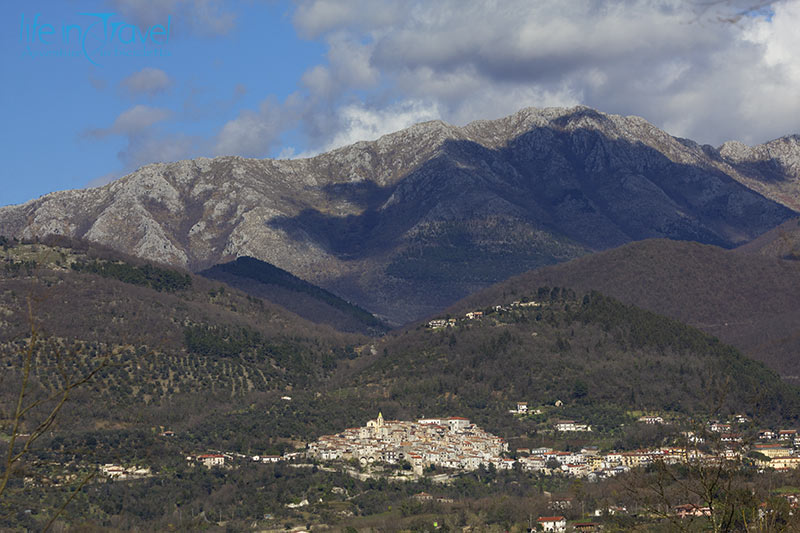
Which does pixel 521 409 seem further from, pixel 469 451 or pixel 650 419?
pixel 469 451

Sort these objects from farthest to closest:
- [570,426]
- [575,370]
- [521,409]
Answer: [575,370], [521,409], [570,426]

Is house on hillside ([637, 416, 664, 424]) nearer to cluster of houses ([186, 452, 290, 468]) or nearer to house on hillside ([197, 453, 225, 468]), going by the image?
cluster of houses ([186, 452, 290, 468])

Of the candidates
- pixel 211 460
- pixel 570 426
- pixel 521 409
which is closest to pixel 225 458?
pixel 211 460

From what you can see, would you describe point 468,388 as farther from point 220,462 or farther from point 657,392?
point 220,462

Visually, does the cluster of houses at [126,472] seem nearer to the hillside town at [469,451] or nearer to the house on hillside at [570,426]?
the hillside town at [469,451]

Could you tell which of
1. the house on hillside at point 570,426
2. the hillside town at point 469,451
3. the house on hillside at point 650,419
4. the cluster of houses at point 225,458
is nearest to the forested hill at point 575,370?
the house on hillside at point 570,426

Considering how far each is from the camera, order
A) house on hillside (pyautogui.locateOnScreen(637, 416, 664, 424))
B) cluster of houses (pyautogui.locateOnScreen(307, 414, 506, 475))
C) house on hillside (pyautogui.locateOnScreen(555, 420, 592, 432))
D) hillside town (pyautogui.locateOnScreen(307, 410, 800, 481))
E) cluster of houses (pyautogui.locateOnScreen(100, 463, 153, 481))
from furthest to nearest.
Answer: house on hillside (pyautogui.locateOnScreen(555, 420, 592, 432)) → house on hillside (pyautogui.locateOnScreen(637, 416, 664, 424)) → cluster of houses (pyautogui.locateOnScreen(307, 414, 506, 475)) → hillside town (pyautogui.locateOnScreen(307, 410, 800, 481)) → cluster of houses (pyautogui.locateOnScreen(100, 463, 153, 481))

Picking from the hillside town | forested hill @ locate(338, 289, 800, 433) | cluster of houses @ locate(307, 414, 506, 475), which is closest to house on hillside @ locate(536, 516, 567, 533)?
the hillside town

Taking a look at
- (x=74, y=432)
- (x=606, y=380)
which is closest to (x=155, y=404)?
(x=74, y=432)
